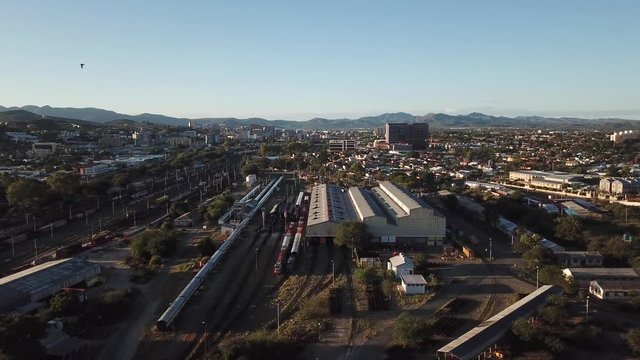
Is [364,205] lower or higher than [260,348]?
higher

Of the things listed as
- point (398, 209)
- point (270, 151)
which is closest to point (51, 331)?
point (398, 209)

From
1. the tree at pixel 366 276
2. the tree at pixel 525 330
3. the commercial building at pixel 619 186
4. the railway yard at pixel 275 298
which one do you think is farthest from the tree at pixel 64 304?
the commercial building at pixel 619 186

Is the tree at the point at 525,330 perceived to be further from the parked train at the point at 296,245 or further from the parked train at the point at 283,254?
the parked train at the point at 296,245

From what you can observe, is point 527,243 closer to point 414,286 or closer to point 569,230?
point 569,230

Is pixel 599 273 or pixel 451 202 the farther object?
pixel 451 202

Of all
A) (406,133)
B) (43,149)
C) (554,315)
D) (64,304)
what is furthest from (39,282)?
(406,133)

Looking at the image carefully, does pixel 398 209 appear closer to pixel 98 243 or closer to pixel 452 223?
pixel 452 223
